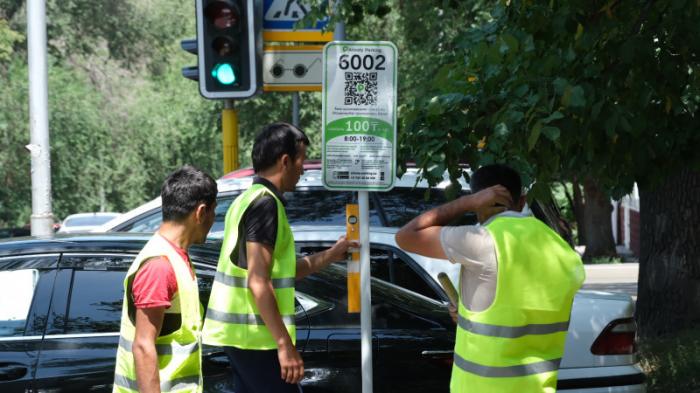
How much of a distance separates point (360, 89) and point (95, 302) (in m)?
1.64

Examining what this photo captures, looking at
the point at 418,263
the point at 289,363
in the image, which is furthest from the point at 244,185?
the point at 289,363

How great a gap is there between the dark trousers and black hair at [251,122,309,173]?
76cm

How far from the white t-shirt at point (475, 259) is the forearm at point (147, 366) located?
1.13 m

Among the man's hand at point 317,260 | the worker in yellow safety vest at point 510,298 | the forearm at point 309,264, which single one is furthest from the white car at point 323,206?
the worker in yellow safety vest at point 510,298

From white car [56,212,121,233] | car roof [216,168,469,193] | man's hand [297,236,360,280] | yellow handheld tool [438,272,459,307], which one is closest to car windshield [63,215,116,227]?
white car [56,212,121,233]

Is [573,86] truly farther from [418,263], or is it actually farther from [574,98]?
[418,263]

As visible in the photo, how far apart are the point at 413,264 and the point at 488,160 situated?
53.7 inches

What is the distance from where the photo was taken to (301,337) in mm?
5441

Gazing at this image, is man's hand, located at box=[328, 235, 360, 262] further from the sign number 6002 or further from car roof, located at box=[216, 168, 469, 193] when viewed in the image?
car roof, located at box=[216, 168, 469, 193]

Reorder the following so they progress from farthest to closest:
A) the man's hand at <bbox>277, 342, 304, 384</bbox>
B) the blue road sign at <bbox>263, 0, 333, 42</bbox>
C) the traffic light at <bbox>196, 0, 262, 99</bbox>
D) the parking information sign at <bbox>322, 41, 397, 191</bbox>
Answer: the blue road sign at <bbox>263, 0, 333, 42</bbox> < the traffic light at <bbox>196, 0, 262, 99</bbox> < the parking information sign at <bbox>322, 41, 397, 191</bbox> < the man's hand at <bbox>277, 342, 304, 384</bbox>

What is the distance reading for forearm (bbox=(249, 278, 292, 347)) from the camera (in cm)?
451

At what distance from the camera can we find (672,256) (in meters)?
10.9

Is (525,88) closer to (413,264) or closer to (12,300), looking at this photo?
(413,264)

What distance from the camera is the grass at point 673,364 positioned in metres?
8.62
